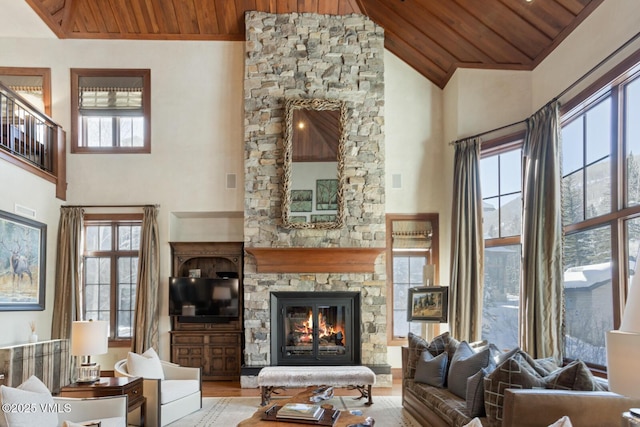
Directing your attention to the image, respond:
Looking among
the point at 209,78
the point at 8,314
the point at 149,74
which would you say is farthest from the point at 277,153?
the point at 8,314

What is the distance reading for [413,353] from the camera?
19.3ft

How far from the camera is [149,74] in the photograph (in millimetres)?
8398

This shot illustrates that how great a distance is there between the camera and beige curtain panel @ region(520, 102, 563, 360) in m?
5.74

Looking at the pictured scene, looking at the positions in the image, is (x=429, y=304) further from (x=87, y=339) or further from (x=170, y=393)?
(x=87, y=339)

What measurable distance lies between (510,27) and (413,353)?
4090 mm

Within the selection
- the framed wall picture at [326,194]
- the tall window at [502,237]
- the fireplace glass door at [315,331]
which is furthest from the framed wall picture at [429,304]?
the framed wall picture at [326,194]

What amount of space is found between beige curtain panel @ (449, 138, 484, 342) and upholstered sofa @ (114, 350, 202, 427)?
3556 millimetres

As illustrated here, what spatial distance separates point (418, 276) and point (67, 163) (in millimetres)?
5752

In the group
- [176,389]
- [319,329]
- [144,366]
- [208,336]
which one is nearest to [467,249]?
[319,329]

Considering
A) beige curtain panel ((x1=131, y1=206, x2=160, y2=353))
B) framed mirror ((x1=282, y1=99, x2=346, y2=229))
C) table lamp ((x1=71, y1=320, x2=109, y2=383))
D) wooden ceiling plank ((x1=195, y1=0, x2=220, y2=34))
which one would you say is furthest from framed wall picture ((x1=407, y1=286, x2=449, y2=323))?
wooden ceiling plank ((x1=195, y1=0, x2=220, y2=34))

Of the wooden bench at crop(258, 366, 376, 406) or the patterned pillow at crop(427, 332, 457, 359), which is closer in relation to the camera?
the patterned pillow at crop(427, 332, 457, 359)

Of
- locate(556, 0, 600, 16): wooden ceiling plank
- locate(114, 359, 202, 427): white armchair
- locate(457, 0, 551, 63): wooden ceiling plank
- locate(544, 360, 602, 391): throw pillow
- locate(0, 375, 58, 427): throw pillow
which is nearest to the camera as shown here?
Answer: locate(0, 375, 58, 427): throw pillow

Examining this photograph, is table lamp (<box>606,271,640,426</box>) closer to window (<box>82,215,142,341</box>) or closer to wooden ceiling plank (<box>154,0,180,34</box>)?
window (<box>82,215,142,341</box>)

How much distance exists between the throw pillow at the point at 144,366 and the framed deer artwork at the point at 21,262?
6.48 feet
